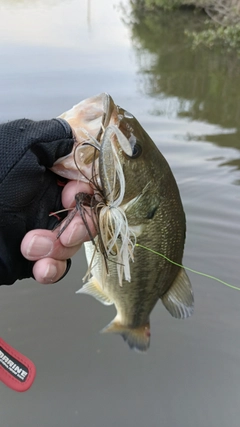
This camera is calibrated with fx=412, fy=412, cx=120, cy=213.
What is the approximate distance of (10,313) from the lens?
9.38 feet

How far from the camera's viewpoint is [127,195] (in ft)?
4.81

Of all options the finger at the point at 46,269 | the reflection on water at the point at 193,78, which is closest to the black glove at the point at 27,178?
the finger at the point at 46,269

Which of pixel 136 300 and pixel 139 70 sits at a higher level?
pixel 139 70

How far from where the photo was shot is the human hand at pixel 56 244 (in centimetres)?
133

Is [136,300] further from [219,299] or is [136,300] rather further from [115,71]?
[115,71]

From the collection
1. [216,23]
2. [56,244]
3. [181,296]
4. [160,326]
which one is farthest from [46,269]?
[216,23]

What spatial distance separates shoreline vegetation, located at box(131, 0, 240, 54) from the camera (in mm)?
11016

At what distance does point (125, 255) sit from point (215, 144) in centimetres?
429

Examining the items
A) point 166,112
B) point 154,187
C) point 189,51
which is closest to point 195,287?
point 154,187

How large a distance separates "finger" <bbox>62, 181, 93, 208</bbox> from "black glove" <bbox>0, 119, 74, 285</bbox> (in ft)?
0.14

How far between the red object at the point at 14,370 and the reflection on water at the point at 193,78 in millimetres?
3915

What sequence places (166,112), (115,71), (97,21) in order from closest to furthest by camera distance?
(166,112), (115,71), (97,21)

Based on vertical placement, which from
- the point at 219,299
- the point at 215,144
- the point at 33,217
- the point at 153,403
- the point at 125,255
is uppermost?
the point at 33,217

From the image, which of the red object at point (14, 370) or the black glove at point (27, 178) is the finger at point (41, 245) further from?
the red object at point (14, 370)
